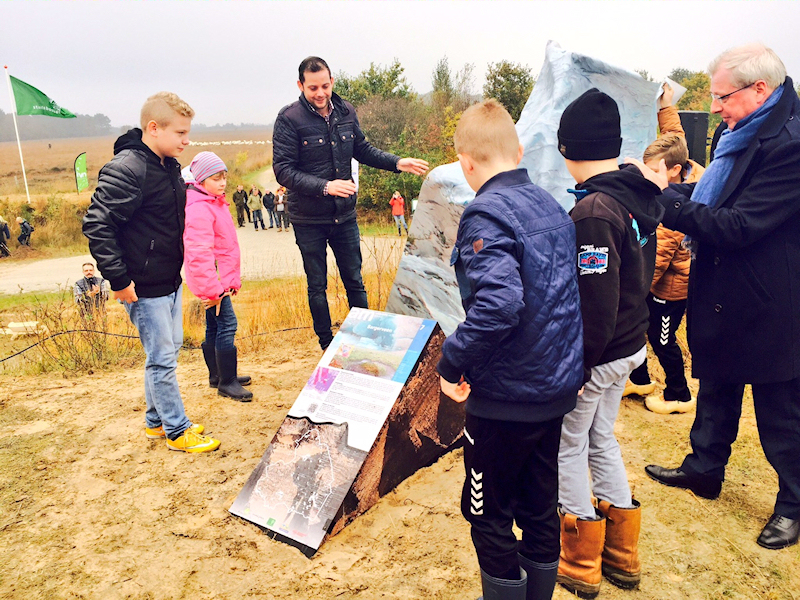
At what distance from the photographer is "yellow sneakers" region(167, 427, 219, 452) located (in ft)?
11.0

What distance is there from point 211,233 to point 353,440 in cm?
171

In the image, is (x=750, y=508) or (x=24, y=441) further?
(x=24, y=441)

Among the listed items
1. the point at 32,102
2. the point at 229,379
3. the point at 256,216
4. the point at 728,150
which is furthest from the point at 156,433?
the point at 32,102

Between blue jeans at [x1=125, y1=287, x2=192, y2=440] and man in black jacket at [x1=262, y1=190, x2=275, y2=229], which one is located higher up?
blue jeans at [x1=125, y1=287, x2=192, y2=440]

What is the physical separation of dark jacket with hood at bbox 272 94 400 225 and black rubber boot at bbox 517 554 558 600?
2.55 m

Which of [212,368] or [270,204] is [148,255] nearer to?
[212,368]

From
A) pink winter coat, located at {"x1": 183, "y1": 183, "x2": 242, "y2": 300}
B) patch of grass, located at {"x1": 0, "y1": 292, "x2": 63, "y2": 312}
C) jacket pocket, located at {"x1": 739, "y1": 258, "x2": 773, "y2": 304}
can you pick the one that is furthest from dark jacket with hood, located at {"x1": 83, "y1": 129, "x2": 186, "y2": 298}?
patch of grass, located at {"x1": 0, "y1": 292, "x2": 63, "y2": 312}

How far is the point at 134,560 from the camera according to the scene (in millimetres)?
2469

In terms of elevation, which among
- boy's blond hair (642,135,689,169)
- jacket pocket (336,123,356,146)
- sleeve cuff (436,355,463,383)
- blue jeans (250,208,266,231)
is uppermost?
jacket pocket (336,123,356,146)

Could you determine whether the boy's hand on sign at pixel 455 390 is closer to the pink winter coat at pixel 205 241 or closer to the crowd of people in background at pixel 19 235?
the pink winter coat at pixel 205 241

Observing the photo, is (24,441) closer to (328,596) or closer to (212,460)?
(212,460)

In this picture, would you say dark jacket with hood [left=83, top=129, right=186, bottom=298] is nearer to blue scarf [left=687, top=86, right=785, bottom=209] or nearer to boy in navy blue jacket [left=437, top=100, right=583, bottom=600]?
boy in navy blue jacket [left=437, top=100, right=583, bottom=600]

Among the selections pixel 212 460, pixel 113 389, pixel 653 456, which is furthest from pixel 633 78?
pixel 113 389

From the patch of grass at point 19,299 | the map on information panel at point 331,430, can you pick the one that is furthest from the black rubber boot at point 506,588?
the patch of grass at point 19,299
